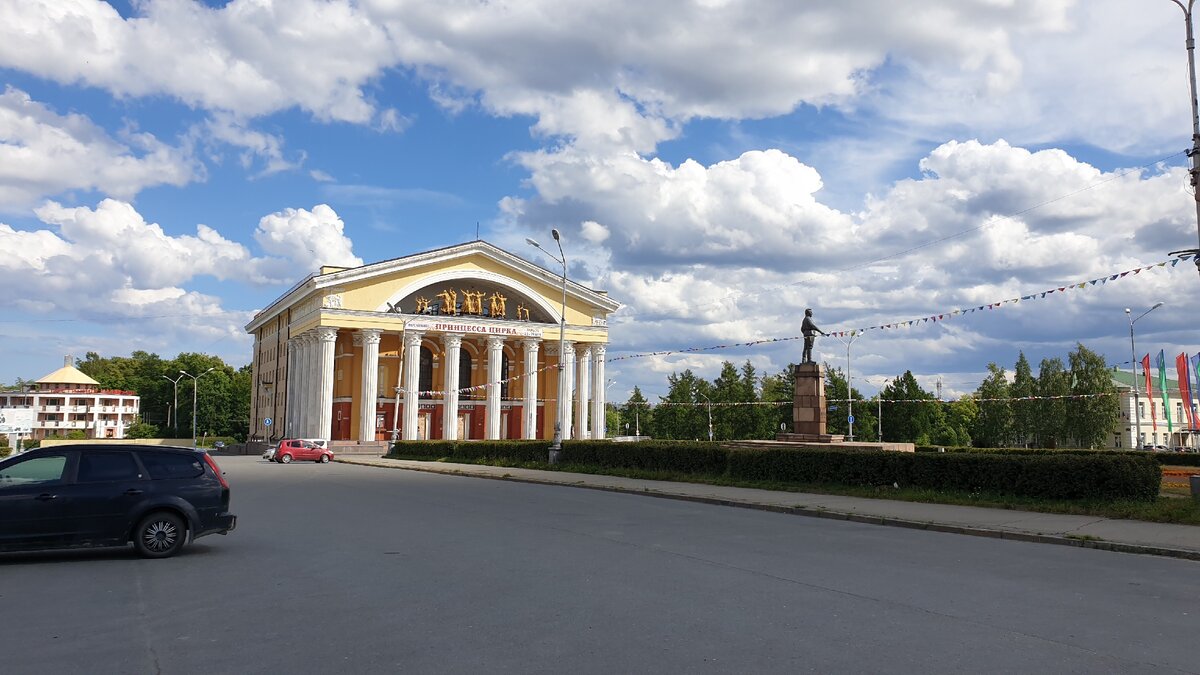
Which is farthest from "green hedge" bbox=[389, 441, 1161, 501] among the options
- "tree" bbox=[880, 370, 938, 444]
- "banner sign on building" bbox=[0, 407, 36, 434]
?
"tree" bbox=[880, 370, 938, 444]

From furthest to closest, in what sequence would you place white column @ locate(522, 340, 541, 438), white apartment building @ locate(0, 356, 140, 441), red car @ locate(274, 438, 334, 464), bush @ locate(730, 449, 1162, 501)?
white apartment building @ locate(0, 356, 140, 441) → white column @ locate(522, 340, 541, 438) → red car @ locate(274, 438, 334, 464) → bush @ locate(730, 449, 1162, 501)

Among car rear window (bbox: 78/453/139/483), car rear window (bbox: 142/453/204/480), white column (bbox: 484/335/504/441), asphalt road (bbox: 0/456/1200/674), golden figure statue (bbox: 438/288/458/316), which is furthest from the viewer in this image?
white column (bbox: 484/335/504/441)

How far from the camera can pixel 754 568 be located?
10.3m

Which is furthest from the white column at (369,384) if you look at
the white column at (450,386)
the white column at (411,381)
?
the white column at (450,386)

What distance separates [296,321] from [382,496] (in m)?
49.6

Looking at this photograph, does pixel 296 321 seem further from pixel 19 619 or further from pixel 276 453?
pixel 19 619

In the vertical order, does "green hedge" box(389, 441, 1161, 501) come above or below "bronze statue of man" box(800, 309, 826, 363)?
below

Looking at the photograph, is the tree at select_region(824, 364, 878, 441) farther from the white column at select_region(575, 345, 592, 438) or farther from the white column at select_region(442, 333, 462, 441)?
the white column at select_region(442, 333, 462, 441)

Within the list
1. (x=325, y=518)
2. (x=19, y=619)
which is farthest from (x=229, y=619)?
(x=325, y=518)

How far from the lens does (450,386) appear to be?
6372 centimetres

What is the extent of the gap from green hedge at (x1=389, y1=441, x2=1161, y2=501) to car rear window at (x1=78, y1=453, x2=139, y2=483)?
15762 mm

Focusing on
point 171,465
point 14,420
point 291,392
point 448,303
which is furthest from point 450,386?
point 171,465

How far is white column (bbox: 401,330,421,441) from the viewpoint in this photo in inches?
2436

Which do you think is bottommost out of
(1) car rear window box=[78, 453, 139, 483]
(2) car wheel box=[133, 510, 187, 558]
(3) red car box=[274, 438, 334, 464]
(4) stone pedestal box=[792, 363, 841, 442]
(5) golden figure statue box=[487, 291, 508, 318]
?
(3) red car box=[274, 438, 334, 464]
